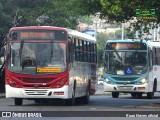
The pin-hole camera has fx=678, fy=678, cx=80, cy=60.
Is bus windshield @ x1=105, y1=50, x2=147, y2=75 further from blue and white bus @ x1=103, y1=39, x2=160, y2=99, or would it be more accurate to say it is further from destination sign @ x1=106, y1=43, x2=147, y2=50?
destination sign @ x1=106, y1=43, x2=147, y2=50

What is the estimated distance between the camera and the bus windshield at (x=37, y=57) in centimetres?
2823

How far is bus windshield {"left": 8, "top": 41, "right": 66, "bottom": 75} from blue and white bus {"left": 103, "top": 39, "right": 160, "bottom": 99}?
33.3 ft

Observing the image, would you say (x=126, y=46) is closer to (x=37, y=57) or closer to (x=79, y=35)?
(x=79, y=35)

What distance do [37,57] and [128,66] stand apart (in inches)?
422

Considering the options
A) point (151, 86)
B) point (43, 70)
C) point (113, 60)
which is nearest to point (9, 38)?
point (43, 70)

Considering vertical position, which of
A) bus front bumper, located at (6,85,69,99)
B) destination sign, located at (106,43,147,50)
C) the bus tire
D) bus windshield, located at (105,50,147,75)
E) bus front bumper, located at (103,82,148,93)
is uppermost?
destination sign, located at (106,43,147,50)

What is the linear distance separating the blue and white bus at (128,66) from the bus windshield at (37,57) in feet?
33.3

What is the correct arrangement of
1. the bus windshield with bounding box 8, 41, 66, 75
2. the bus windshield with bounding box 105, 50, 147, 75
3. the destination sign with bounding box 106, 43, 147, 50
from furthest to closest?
the destination sign with bounding box 106, 43, 147, 50, the bus windshield with bounding box 105, 50, 147, 75, the bus windshield with bounding box 8, 41, 66, 75

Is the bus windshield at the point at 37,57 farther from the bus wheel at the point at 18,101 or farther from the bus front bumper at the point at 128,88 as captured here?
the bus front bumper at the point at 128,88

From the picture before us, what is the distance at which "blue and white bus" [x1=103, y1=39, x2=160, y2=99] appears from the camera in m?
38.2

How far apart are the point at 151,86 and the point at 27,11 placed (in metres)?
10.7

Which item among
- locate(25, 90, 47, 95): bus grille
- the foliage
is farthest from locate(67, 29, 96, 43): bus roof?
locate(25, 90, 47, 95): bus grille

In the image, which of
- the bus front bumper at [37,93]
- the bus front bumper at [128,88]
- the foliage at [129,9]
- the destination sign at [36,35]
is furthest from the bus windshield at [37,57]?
the bus front bumper at [128,88]

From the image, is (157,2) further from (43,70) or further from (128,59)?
(128,59)
